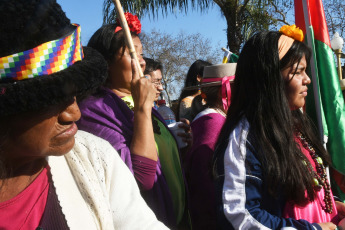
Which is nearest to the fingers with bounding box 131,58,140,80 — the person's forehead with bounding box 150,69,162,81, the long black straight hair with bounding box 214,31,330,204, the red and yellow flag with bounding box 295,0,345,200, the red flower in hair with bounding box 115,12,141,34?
the red flower in hair with bounding box 115,12,141,34

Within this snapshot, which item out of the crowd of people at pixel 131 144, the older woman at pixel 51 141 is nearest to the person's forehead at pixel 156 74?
the crowd of people at pixel 131 144

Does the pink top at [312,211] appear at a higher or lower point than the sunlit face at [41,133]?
lower

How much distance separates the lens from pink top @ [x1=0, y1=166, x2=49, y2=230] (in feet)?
3.46

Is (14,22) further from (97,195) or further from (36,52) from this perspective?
(97,195)

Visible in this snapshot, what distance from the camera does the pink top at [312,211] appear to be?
158cm

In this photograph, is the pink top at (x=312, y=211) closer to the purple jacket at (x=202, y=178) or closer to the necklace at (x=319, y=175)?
the necklace at (x=319, y=175)

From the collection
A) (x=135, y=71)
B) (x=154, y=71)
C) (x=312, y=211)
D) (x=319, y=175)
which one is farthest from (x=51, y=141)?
(x=154, y=71)

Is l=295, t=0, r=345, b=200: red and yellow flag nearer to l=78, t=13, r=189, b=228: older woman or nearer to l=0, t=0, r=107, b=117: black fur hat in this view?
l=78, t=13, r=189, b=228: older woman

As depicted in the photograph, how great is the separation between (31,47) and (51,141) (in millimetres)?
294

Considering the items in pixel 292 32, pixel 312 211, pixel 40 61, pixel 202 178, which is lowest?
pixel 202 178

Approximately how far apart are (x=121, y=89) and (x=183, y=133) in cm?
55

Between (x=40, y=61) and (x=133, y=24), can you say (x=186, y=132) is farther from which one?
(x=40, y=61)

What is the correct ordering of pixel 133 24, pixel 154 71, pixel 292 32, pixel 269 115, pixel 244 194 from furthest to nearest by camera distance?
1. pixel 154 71
2. pixel 133 24
3. pixel 292 32
4. pixel 269 115
5. pixel 244 194

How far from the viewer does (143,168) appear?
68.2 inches
